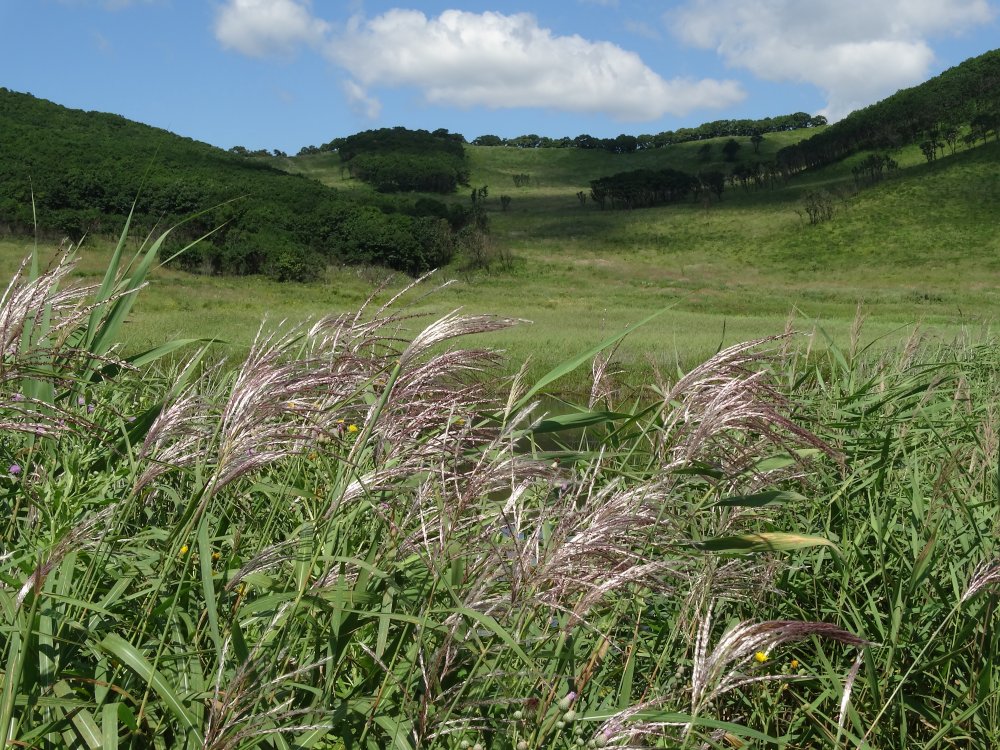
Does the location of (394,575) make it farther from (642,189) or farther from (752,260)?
(642,189)

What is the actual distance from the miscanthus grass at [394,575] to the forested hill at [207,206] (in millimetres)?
39146

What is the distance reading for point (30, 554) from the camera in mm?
2158

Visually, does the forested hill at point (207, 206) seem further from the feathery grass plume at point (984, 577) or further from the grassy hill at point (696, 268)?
the feathery grass plume at point (984, 577)

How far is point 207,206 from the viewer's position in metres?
53.4

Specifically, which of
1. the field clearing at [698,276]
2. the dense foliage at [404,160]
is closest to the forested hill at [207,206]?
the field clearing at [698,276]

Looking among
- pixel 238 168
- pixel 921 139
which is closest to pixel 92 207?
pixel 238 168

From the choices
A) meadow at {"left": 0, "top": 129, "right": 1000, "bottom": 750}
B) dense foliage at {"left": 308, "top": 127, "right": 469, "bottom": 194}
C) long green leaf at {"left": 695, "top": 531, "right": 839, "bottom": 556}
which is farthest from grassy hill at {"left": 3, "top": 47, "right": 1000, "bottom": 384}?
long green leaf at {"left": 695, "top": 531, "right": 839, "bottom": 556}

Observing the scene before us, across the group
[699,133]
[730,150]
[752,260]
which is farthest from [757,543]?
[699,133]

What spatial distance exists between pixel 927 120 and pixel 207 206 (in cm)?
7405

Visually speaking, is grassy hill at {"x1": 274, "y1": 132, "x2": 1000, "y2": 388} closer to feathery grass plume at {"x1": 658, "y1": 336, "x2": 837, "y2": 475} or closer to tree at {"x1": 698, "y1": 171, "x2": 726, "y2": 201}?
tree at {"x1": 698, "y1": 171, "x2": 726, "y2": 201}

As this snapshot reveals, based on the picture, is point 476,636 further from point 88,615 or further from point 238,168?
point 238,168

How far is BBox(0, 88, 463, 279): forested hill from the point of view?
4275cm

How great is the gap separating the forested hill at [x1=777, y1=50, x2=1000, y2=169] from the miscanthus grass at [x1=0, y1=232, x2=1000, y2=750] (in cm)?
9072

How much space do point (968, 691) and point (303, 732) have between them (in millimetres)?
2040
